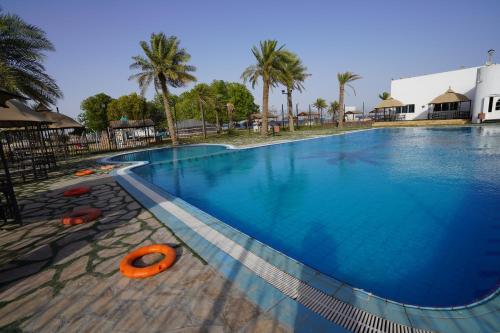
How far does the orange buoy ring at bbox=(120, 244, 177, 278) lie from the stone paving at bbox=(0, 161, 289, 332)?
7 cm

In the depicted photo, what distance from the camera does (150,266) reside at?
10.9ft

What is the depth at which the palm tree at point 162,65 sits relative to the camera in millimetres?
20328

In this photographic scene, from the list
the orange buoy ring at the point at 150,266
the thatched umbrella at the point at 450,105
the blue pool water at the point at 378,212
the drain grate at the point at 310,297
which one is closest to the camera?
the drain grate at the point at 310,297

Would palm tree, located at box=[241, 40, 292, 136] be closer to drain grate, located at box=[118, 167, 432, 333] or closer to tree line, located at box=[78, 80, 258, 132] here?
tree line, located at box=[78, 80, 258, 132]

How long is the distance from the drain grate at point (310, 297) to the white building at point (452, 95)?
104 ft

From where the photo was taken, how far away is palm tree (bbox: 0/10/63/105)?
426 inches

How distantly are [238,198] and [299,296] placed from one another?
17.6 ft

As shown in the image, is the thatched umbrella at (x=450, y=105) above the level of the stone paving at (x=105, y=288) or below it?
above

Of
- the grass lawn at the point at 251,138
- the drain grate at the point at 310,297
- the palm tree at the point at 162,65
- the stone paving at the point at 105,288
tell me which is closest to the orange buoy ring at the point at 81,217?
the stone paving at the point at 105,288

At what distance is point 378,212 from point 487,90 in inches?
1104

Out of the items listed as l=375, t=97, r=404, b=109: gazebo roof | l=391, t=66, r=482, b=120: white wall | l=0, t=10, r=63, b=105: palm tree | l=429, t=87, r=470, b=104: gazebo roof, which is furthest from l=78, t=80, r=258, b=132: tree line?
l=429, t=87, r=470, b=104: gazebo roof

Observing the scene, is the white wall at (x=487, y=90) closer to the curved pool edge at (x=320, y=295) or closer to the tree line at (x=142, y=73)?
the tree line at (x=142, y=73)

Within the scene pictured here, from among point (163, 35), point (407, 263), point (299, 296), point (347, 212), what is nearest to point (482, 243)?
point (407, 263)

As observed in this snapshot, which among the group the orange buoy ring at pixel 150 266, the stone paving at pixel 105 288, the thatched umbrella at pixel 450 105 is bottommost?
the stone paving at pixel 105 288
